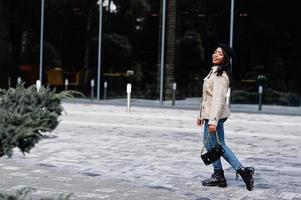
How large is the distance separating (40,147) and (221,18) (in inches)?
513

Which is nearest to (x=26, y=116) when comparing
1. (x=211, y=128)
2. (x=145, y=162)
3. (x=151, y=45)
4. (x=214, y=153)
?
(x=211, y=128)

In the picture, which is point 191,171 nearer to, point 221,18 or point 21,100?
point 21,100

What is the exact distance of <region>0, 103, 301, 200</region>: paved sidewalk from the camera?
7.68m

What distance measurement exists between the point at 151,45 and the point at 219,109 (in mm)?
16888

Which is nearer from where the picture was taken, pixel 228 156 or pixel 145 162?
pixel 228 156

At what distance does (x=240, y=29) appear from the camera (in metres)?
22.9

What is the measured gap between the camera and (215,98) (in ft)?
25.4

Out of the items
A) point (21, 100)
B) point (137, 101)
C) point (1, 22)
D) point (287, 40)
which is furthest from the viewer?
point (1, 22)

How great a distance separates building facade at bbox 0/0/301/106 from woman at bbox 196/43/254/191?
587 inches

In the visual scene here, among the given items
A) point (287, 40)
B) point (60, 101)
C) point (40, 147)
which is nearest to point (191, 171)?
point (40, 147)

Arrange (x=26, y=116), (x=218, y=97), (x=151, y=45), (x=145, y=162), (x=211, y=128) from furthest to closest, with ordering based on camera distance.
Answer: (x=151, y=45), (x=145, y=162), (x=218, y=97), (x=211, y=128), (x=26, y=116)

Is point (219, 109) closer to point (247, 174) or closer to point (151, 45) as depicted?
point (247, 174)

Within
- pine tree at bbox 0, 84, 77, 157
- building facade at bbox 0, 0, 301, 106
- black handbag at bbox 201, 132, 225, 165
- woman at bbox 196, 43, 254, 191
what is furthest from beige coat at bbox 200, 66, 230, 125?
building facade at bbox 0, 0, 301, 106

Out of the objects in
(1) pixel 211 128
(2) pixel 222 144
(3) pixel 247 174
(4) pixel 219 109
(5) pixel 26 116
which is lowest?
(3) pixel 247 174
